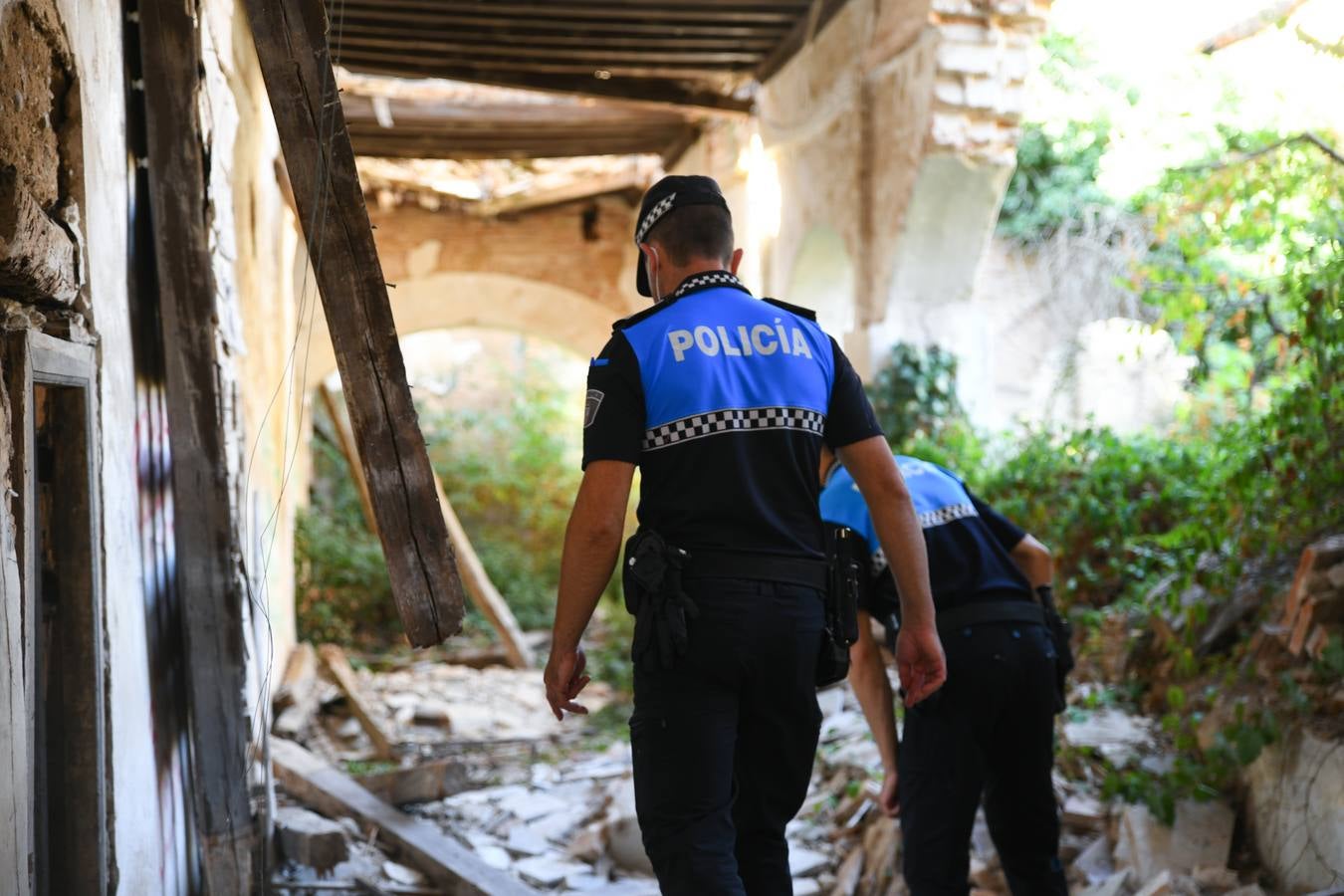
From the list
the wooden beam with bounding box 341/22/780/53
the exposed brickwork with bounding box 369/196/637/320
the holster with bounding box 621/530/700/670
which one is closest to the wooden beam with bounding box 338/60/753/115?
the wooden beam with bounding box 341/22/780/53

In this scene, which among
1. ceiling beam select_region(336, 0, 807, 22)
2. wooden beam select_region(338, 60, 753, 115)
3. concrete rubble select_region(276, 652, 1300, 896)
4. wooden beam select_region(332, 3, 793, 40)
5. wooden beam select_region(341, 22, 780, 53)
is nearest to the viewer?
concrete rubble select_region(276, 652, 1300, 896)

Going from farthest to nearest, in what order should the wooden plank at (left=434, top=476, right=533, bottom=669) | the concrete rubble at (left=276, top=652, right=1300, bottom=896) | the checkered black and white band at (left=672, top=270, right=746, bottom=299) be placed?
1. the wooden plank at (left=434, top=476, right=533, bottom=669)
2. the concrete rubble at (left=276, top=652, right=1300, bottom=896)
3. the checkered black and white band at (left=672, top=270, right=746, bottom=299)

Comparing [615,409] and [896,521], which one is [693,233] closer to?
[615,409]

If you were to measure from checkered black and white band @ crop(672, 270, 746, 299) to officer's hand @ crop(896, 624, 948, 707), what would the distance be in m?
0.84

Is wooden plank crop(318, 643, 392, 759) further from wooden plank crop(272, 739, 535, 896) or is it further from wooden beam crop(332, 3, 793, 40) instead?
wooden beam crop(332, 3, 793, 40)

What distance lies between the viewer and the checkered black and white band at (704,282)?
2.64 meters

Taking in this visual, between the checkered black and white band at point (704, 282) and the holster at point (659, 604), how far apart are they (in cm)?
54

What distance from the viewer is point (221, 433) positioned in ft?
10.8

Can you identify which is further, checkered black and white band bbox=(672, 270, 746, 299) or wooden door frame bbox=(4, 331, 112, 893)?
checkered black and white band bbox=(672, 270, 746, 299)

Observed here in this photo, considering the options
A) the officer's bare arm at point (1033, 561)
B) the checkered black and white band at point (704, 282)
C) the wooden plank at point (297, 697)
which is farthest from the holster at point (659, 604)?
the wooden plank at point (297, 697)

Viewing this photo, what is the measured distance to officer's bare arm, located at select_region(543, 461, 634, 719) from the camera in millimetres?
2461

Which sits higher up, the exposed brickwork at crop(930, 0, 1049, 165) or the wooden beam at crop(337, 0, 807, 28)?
the wooden beam at crop(337, 0, 807, 28)

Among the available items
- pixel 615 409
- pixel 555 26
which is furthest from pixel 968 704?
pixel 555 26

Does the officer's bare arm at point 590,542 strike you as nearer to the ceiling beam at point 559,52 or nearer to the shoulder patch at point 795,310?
the shoulder patch at point 795,310
